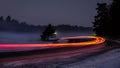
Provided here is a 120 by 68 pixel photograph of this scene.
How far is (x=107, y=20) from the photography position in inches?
3027

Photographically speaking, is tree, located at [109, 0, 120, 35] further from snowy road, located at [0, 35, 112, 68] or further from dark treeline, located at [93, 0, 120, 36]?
snowy road, located at [0, 35, 112, 68]

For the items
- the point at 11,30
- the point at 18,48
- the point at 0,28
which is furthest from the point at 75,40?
the point at 11,30

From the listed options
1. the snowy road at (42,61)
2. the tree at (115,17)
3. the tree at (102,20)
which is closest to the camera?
the snowy road at (42,61)

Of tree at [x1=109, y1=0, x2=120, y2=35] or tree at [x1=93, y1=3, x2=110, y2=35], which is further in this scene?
tree at [x1=93, y1=3, x2=110, y2=35]

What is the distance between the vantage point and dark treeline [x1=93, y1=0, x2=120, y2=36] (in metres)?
66.7

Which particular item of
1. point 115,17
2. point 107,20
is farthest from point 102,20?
point 115,17

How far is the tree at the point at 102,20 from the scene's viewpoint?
247 ft

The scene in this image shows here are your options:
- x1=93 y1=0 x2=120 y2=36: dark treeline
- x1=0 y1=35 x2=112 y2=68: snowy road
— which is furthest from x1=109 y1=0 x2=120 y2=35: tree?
x1=0 y1=35 x2=112 y2=68: snowy road

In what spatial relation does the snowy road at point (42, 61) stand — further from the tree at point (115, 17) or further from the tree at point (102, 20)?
the tree at point (102, 20)

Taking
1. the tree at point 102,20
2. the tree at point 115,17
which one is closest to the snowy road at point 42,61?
the tree at point 115,17

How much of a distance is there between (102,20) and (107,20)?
397cm

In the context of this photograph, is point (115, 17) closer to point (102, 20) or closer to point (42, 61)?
point (102, 20)

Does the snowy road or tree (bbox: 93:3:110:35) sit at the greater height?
tree (bbox: 93:3:110:35)

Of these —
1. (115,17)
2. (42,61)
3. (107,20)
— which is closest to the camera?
(42,61)
